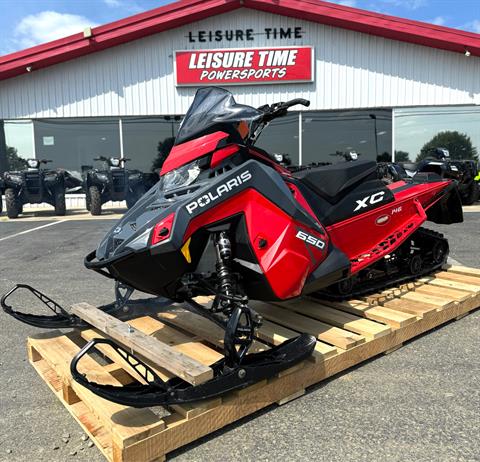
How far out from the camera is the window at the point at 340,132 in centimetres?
1330

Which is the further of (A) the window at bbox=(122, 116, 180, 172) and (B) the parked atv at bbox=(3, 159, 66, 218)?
(A) the window at bbox=(122, 116, 180, 172)

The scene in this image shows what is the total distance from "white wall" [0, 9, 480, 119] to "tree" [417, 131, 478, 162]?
94cm

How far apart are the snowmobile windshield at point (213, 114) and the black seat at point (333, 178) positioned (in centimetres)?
66

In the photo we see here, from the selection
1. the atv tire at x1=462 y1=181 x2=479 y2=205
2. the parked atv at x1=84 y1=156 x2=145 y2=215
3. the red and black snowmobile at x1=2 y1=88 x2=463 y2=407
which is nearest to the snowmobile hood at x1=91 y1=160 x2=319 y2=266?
the red and black snowmobile at x1=2 y1=88 x2=463 y2=407

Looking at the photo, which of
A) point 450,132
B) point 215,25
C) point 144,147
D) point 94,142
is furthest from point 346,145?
point 94,142

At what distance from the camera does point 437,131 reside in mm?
13414

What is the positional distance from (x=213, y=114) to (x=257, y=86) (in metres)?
10.8

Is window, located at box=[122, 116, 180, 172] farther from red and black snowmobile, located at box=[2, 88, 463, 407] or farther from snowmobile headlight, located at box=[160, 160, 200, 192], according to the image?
snowmobile headlight, located at box=[160, 160, 200, 192]

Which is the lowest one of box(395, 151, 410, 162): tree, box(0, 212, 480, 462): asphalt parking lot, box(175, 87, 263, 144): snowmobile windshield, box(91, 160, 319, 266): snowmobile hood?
box(0, 212, 480, 462): asphalt parking lot

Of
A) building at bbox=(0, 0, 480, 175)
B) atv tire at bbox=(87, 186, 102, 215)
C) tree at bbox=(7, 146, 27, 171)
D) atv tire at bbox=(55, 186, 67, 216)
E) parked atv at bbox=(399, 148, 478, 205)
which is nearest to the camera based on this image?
parked atv at bbox=(399, 148, 478, 205)

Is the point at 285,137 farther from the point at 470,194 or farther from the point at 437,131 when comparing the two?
the point at 470,194

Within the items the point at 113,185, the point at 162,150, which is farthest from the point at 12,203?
the point at 162,150

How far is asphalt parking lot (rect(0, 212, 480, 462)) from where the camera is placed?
2.08 meters

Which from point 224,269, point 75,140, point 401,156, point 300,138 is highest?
point 75,140
